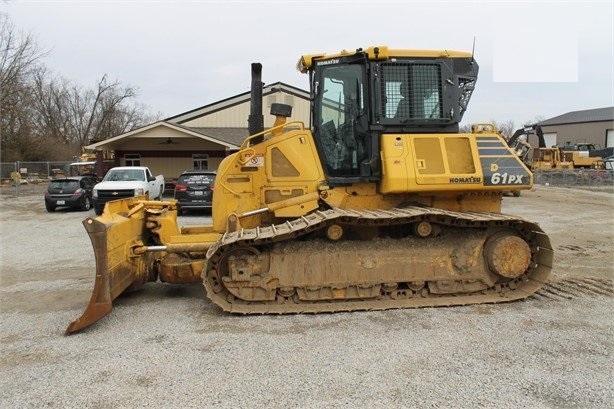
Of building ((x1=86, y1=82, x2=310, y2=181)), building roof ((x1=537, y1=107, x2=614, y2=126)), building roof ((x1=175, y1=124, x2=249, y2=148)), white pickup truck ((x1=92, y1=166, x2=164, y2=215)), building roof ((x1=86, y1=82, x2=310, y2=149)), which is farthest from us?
building roof ((x1=537, y1=107, x2=614, y2=126))

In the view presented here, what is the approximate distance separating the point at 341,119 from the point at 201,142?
21425 millimetres

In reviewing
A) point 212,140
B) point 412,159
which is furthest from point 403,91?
point 212,140

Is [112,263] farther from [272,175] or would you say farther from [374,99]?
[374,99]

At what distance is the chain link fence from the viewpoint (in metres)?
31.9

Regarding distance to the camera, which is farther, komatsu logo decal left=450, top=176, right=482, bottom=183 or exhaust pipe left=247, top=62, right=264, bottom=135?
exhaust pipe left=247, top=62, right=264, bottom=135

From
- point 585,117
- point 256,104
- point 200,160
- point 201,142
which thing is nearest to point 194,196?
point 256,104

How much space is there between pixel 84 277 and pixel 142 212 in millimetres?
1867

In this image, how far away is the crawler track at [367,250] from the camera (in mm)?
5102

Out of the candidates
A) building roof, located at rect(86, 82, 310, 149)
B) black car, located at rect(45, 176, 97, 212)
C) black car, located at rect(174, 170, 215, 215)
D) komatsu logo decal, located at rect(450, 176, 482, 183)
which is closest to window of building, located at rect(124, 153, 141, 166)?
building roof, located at rect(86, 82, 310, 149)

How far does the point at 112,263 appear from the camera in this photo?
506 cm

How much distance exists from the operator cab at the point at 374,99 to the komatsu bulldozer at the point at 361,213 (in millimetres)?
13

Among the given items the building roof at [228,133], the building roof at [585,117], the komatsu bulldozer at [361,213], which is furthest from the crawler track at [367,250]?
the building roof at [585,117]

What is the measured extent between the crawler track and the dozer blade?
102 centimetres

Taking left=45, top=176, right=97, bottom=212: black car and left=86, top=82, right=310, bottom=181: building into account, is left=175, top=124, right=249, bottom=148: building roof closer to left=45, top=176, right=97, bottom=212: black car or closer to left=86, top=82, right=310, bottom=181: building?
left=86, top=82, right=310, bottom=181: building
